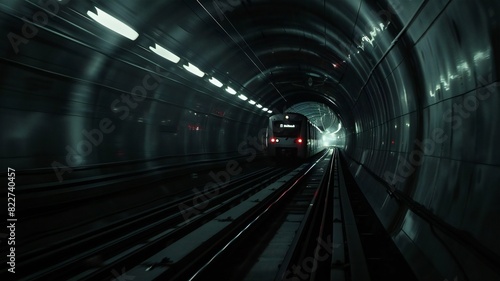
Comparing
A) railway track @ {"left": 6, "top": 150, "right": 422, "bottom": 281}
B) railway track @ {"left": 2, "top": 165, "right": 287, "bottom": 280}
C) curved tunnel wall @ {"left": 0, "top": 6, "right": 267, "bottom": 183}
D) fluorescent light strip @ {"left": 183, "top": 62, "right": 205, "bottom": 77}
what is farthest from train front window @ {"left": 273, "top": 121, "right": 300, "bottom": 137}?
railway track @ {"left": 2, "top": 165, "right": 287, "bottom": 280}

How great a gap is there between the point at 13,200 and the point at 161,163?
766 centimetres

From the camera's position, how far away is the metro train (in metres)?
24.4

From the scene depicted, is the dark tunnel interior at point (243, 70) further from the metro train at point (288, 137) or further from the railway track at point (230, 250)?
the metro train at point (288, 137)

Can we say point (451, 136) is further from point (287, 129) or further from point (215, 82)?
point (287, 129)

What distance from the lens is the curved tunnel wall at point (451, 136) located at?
3791mm

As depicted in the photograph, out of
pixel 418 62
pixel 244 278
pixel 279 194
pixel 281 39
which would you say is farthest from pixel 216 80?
pixel 244 278

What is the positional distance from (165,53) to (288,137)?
47.2 ft

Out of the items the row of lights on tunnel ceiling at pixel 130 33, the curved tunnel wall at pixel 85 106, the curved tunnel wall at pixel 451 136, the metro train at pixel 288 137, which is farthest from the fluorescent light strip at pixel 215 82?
the curved tunnel wall at pixel 451 136

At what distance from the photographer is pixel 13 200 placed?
7.03 metres

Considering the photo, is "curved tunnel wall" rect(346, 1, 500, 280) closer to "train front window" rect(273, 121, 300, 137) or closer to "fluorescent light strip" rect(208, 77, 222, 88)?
"fluorescent light strip" rect(208, 77, 222, 88)

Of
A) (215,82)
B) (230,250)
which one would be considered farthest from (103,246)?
(215,82)

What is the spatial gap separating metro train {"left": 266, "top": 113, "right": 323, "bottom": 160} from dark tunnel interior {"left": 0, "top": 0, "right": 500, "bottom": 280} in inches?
293

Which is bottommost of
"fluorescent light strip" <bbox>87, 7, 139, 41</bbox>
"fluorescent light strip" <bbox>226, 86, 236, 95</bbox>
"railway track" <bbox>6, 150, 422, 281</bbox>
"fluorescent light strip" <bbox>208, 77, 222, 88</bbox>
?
"railway track" <bbox>6, 150, 422, 281</bbox>

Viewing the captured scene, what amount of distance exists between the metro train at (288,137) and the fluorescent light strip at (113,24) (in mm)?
16115
